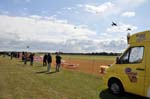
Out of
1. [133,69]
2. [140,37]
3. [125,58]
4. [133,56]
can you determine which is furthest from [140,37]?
[133,69]

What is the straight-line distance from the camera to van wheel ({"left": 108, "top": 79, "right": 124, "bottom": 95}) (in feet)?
40.9

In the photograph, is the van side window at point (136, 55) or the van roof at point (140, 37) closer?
the van roof at point (140, 37)

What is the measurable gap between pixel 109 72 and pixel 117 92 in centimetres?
109

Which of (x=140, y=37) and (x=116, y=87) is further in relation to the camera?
(x=116, y=87)

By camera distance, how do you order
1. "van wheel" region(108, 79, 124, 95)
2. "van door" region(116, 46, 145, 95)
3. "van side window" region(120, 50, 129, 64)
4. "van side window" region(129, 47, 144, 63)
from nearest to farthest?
"van door" region(116, 46, 145, 95) → "van side window" region(129, 47, 144, 63) → "van side window" region(120, 50, 129, 64) → "van wheel" region(108, 79, 124, 95)

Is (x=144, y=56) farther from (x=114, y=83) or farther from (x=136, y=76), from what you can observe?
(x=114, y=83)

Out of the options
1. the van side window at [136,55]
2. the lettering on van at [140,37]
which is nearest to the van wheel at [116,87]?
the van side window at [136,55]

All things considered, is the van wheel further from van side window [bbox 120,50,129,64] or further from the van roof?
the van roof

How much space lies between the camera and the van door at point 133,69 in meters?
11.2

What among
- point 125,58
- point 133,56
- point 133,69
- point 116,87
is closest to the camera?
point 133,69

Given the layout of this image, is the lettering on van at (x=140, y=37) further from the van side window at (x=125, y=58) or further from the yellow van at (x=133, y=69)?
the van side window at (x=125, y=58)

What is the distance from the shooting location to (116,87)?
12672mm

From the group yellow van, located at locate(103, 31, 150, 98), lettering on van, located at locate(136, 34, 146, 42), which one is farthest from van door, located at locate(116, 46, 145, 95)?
lettering on van, located at locate(136, 34, 146, 42)

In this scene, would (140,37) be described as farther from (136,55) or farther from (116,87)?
(116,87)
